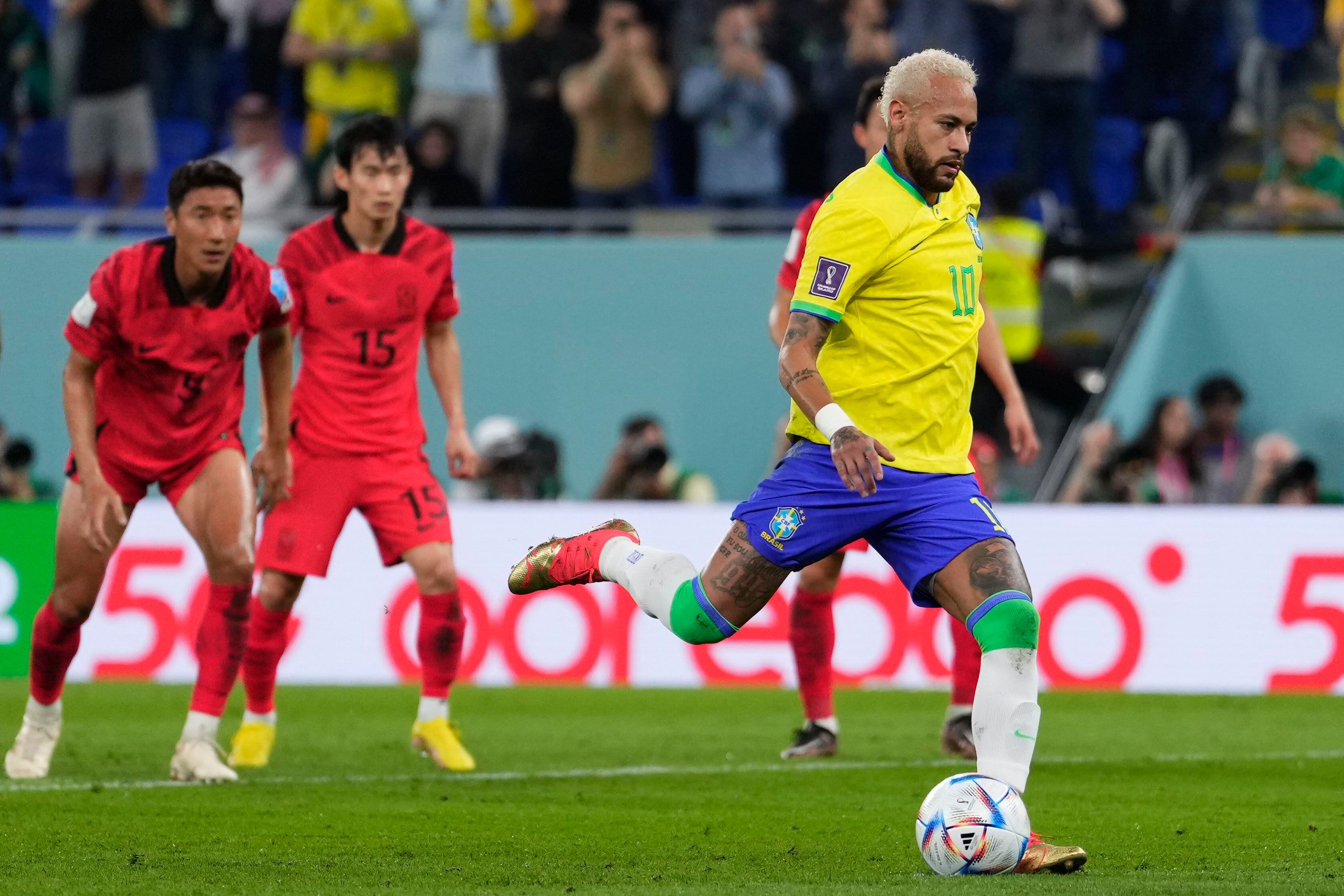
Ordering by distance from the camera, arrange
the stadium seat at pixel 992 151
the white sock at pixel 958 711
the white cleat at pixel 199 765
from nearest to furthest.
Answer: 1. the white cleat at pixel 199 765
2. the white sock at pixel 958 711
3. the stadium seat at pixel 992 151

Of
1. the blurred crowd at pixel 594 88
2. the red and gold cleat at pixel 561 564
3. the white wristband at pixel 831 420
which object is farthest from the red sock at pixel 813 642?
the blurred crowd at pixel 594 88

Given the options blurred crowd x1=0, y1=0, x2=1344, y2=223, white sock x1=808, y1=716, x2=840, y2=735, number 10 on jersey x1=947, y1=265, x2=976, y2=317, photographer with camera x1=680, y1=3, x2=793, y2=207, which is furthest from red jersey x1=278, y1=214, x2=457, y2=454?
photographer with camera x1=680, y1=3, x2=793, y2=207

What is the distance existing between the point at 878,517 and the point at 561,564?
1.15 meters

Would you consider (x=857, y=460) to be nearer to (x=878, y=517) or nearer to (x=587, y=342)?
(x=878, y=517)

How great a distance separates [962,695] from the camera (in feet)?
29.2

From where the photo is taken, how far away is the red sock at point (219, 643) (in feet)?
26.4

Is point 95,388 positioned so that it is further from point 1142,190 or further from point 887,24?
point 1142,190

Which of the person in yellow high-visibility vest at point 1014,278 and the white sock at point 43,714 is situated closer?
the white sock at point 43,714

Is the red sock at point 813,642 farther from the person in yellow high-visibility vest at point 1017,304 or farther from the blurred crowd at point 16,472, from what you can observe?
the blurred crowd at point 16,472

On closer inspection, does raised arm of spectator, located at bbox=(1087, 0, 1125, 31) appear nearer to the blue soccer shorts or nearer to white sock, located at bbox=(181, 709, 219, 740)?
white sock, located at bbox=(181, 709, 219, 740)

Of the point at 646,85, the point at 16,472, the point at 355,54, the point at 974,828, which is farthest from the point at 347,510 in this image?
the point at 355,54

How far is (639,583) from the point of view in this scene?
21.7ft

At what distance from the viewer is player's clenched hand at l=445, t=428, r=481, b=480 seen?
8.59 m

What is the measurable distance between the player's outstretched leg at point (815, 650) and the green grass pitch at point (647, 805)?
18 cm
